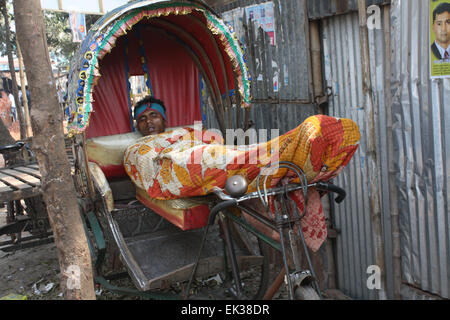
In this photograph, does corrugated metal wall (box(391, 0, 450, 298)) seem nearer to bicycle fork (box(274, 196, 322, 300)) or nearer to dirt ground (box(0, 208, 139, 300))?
bicycle fork (box(274, 196, 322, 300))

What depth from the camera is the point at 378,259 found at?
328cm

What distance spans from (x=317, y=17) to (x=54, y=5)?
588 cm

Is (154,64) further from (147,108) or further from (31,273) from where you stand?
(31,273)

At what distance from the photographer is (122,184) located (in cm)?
446

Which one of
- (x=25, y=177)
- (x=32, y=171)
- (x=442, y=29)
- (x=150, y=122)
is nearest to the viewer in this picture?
(x=442, y=29)

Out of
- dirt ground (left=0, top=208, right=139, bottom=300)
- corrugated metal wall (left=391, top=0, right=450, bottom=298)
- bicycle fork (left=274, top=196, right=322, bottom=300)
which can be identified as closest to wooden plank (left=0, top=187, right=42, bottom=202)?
dirt ground (left=0, top=208, right=139, bottom=300)

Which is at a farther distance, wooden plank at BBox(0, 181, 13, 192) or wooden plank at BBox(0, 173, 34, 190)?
wooden plank at BBox(0, 173, 34, 190)

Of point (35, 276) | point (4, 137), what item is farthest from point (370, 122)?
point (4, 137)

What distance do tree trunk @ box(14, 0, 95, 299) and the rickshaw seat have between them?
91 centimetres

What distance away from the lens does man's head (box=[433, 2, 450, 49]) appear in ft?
9.66

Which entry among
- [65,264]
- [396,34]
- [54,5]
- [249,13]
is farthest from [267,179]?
[54,5]

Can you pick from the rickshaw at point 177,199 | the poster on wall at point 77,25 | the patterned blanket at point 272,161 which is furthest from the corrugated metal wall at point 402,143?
the poster on wall at point 77,25

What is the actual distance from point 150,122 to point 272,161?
2462 mm

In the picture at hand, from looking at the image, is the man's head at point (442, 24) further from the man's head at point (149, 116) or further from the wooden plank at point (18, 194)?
the wooden plank at point (18, 194)
